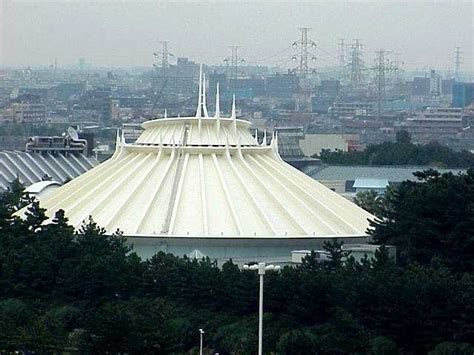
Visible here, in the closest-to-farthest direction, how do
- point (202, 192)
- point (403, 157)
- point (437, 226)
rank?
1. point (437, 226)
2. point (202, 192)
3. point (403, 157)

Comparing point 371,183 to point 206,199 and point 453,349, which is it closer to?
point 206,199

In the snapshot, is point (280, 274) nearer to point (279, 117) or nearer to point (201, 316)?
point (201, 316)

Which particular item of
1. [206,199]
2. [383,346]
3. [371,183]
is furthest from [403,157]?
[383,346]

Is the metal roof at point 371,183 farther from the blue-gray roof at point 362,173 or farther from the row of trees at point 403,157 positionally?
the row of trees at point 403,157

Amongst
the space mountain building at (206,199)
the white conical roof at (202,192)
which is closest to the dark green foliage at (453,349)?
the space mountain building at (206,199)

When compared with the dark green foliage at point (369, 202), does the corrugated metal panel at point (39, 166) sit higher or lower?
lower

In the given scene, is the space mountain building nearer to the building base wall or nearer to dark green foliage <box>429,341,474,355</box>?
the building base wall
